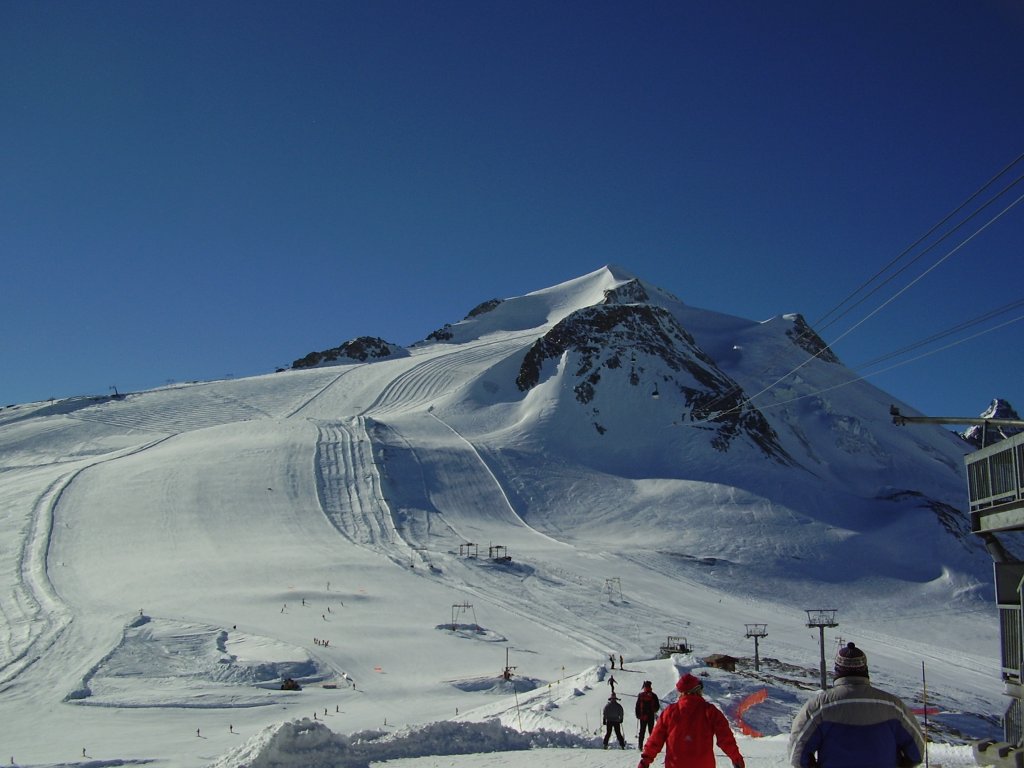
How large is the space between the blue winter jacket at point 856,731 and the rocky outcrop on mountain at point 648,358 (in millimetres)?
62497

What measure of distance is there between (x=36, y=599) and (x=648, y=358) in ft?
176

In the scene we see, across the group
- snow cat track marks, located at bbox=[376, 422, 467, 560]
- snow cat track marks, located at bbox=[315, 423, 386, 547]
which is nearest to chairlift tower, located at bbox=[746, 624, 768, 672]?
snow cat track marks, located at bbox=[376, 422, 467, 560]

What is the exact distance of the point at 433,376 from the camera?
80438 mm

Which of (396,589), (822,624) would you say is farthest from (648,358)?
(822,624)

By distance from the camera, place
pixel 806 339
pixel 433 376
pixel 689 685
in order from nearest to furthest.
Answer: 1. pixel 689 685
2. pixel 433 376
3. pixel 806 339

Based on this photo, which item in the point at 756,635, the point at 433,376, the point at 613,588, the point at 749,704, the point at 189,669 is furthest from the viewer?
the point at 433,376

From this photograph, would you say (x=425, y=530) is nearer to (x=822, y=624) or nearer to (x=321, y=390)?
(x=822, y=624)

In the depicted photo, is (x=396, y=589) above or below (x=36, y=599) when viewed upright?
above

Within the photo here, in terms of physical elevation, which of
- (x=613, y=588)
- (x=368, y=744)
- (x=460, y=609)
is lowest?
(x=368, y=744)

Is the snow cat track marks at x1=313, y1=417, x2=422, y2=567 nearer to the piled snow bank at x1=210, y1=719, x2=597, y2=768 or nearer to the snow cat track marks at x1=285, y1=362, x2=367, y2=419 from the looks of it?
the snow cat track marks at x1=285, y1=362, x2=367, y2=419

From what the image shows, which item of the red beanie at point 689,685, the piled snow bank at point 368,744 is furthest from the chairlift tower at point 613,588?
the red beanie at point 689,685

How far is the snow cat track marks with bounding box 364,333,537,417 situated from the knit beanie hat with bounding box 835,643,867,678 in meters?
66.1

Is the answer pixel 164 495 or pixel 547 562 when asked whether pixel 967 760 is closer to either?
pixel 547 562

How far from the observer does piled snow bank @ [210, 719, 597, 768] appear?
10102mm
